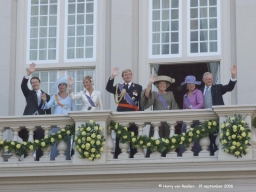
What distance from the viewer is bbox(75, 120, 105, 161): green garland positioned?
22.3 m

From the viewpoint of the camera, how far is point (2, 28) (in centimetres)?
2550

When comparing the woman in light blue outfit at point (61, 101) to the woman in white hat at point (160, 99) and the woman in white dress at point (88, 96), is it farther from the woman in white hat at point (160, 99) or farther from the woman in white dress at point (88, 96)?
the woman in white hat at point (160, 99)

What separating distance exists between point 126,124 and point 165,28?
338cm

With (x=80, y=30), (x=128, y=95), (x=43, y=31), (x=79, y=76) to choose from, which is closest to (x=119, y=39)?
(x=80, y=30)

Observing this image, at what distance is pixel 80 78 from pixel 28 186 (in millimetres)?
3545

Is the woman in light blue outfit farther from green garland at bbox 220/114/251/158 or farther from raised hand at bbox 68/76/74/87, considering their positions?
green garland at bbox 220/114/251/158

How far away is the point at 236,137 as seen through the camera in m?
21.8

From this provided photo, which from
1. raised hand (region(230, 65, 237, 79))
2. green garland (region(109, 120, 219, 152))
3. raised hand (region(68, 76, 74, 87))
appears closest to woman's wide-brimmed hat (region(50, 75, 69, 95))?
raised hand (region(68, 76, 74, 87))

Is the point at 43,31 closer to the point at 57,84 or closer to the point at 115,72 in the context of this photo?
the point at 57,84

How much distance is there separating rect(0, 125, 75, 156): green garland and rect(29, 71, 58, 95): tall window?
2.71 meters

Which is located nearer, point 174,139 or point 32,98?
point 174,139

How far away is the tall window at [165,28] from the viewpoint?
25.0m

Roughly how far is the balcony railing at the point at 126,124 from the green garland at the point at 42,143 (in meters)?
0.13

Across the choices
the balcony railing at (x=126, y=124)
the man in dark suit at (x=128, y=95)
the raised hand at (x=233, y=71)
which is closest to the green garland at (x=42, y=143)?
the balcony railing at (x=126, y=124)
